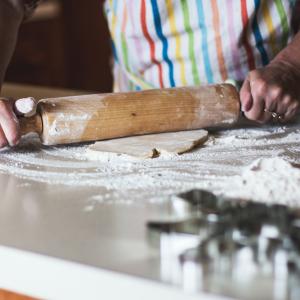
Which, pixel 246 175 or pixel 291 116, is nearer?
pixel 246 175

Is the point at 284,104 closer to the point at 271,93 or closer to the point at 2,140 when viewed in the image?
the point at 271,93

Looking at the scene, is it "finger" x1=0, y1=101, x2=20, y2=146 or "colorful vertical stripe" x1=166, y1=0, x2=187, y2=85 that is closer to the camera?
"finger" x1=0, y1=101, x2=20, y2=146

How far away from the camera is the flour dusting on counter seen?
720 mm

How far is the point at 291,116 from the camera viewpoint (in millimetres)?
1085

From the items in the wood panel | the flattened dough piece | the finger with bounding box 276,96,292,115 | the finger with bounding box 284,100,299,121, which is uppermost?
the flattened dough piece

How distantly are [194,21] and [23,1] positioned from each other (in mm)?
325

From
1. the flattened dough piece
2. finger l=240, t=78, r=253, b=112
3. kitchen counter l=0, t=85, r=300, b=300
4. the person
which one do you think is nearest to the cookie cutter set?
kitchen counter l=0, t=85, r=300, b=300

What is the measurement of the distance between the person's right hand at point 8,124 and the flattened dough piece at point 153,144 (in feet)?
0.34

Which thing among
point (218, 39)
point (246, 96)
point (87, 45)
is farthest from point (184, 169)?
point (87, 45)

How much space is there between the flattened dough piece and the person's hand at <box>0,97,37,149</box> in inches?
4.0

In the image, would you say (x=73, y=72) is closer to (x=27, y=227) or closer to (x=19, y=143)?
(x=19, y=143)

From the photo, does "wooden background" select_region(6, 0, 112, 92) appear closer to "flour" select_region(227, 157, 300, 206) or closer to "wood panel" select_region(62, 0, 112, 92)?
"wood panel" select_region(62, 0, 112, 92)

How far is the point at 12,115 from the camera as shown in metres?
0.89

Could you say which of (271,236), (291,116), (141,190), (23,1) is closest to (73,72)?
(23,1)
